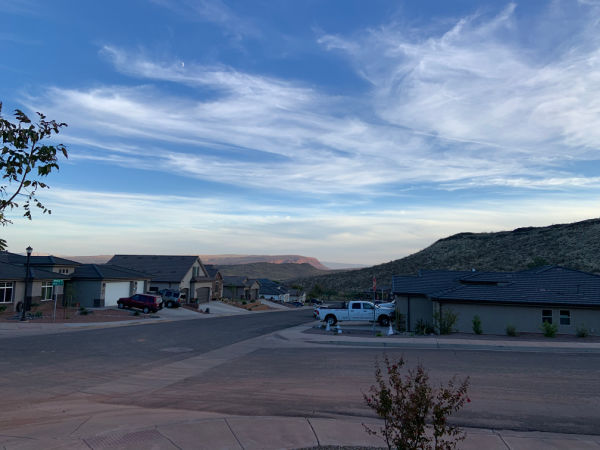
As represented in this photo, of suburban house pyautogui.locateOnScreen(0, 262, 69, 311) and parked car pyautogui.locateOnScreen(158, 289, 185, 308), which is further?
parked car pyautogui.locateOnScreen(158, 289, 185, 308)

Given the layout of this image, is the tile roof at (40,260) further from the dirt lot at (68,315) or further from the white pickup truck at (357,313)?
the white pickup truck at (357,313)

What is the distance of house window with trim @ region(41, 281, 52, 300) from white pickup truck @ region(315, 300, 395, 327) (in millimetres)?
22447

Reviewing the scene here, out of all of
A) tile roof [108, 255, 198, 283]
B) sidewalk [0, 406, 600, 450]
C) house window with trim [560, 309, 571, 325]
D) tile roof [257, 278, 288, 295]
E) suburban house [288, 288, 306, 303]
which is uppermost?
tile roof [108, 255, 198, 283]

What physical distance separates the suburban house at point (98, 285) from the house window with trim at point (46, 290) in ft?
5.94

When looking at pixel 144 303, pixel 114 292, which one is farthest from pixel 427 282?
pixel 114 292

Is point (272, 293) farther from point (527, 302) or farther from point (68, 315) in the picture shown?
point (527, 302)

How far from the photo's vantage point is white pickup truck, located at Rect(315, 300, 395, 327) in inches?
1276

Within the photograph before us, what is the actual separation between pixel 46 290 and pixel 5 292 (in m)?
4.32

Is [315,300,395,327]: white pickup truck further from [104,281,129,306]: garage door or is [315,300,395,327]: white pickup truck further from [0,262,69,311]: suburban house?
[104,281,129,306]: garage door

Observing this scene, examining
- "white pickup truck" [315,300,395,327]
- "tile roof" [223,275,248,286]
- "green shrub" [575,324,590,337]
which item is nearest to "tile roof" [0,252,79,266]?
"white pickup truck" [315,300,395,327]

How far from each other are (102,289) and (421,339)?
31.2 meters

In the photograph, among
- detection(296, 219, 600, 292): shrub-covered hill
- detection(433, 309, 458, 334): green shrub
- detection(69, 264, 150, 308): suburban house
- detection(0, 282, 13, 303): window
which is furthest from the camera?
detection(296, 219, 600, 292): shrub-covered hill

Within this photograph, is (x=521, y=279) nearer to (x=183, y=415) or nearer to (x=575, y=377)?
→ (x=575, y=377)

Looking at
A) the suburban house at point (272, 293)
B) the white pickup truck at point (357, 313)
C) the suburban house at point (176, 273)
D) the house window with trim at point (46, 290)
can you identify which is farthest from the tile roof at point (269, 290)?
the white pickup truck at point (357, 313)
